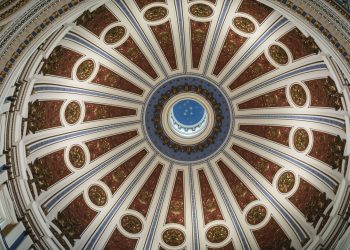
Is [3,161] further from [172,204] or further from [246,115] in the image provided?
[246,115]

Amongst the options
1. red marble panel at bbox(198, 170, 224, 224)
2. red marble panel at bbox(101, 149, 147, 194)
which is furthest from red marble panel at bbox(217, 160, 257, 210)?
red marble panel at bbox(101, 149, 147, 194)

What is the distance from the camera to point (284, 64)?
16.1 meters

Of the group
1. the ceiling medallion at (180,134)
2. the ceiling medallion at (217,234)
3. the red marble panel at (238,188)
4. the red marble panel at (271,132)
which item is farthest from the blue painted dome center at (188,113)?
the ceiling medallion at (217,234)

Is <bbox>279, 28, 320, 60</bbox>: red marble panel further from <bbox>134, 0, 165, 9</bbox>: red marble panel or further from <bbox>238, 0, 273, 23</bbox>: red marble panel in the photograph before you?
<bbox>134, 0, 165, 9</bbox>: red marble panel

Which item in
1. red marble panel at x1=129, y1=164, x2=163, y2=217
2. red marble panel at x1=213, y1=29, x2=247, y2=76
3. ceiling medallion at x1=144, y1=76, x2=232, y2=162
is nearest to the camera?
red marble panel at x1=213, y1=29, x2=247, y2=76

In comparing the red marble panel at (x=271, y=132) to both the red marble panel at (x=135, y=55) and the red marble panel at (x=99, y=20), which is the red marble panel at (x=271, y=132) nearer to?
the red marble panel at (x=135, y=55)

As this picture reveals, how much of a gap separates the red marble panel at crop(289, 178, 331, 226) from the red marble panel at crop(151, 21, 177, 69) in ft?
24.5

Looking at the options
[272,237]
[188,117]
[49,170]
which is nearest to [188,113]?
[188,117]

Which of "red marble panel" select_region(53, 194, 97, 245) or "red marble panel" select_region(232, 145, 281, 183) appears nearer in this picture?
"red marble panel" select_region(53, 194, 97, 245)

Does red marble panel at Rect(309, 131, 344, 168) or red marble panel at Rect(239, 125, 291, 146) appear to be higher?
red marble panel at Rect(239, 125, 291, 146)

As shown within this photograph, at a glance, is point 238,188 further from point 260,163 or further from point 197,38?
point 197,38

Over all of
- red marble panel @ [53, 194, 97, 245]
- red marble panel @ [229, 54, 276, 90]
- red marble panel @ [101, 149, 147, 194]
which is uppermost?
red marble panel @ [229, 54, 276, 90]

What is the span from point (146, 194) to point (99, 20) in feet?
25.6

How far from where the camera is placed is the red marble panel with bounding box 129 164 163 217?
1782 centimetres
